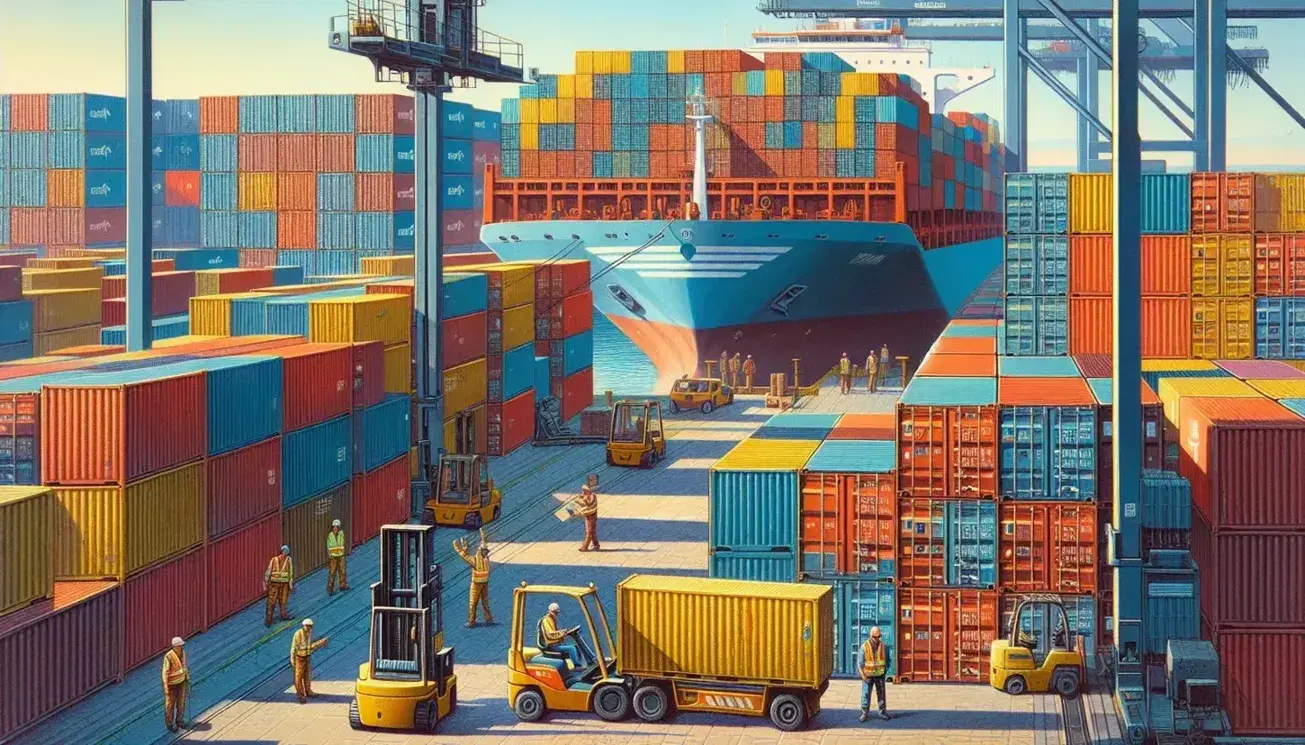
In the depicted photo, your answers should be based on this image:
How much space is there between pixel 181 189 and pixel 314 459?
2505 inches

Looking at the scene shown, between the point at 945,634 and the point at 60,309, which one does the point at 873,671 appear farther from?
the point at 60,309

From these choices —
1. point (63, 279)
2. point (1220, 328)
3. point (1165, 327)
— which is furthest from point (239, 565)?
point (63, 279)

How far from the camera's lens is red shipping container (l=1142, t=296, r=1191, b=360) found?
38.3 metres

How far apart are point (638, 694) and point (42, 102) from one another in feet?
235

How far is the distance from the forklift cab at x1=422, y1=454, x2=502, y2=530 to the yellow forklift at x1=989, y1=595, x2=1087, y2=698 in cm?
1586

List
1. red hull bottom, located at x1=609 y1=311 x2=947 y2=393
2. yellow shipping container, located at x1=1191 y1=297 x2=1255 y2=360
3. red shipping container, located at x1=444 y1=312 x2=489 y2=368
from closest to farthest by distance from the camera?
yellow shipping container, located at x1=1191 y1=297 x2=1255 y2=360 → red shipping container, located at x1=444 y1=312 x2=489 y2=368 → red hull bottom, located at x1=609 y1=311 x2=947 y2=393

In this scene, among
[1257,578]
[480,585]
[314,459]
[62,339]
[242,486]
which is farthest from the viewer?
[62,339]

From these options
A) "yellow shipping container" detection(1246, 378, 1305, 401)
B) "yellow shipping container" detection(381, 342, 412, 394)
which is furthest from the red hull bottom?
"yellow shipping container" detection(1246, 378, 1305, 401)

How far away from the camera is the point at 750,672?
73.3ft

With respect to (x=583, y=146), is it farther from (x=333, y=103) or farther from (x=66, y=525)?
(x=66, y=525)

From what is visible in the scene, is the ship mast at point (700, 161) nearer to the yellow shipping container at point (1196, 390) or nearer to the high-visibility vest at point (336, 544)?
the yellow shipping container at point (1196, 390)

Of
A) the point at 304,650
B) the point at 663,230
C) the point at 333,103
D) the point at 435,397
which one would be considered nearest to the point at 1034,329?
the point at 435,397

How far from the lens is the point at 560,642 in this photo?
925 inches

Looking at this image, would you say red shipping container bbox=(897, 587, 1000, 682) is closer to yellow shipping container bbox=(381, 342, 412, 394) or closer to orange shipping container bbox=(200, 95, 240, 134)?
yellow shipping container bbox=(381, 342, 412, 394)
